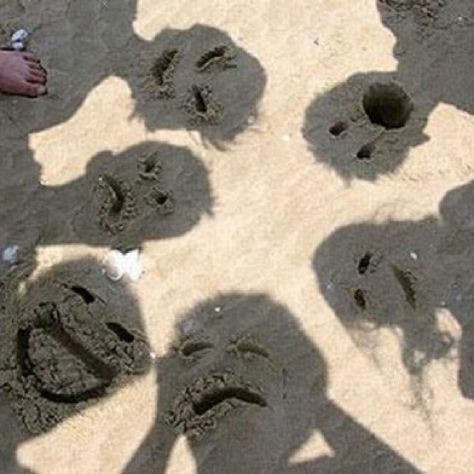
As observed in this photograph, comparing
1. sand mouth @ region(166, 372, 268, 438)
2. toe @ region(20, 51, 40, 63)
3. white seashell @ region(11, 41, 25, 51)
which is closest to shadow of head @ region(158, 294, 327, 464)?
sand mouth @ region(166, 372, 268, 438)

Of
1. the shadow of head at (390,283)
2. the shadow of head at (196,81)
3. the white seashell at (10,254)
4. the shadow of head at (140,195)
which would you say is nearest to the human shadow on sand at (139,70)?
the shadow of head at (196,81)

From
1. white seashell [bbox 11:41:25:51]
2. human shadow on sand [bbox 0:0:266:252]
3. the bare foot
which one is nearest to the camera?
human shadow on sand [bbox 0:0:266:252]

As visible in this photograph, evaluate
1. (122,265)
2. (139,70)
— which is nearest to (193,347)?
(122,265)

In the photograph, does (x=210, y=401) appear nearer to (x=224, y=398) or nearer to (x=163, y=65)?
(x=224, y=398)

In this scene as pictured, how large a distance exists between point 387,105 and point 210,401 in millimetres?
1344

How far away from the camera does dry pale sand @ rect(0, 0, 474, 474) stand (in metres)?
2.63

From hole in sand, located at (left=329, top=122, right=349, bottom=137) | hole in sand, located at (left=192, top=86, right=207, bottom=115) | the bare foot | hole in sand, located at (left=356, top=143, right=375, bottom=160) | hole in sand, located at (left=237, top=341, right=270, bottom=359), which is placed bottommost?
hole in sand, located at (left=237, top=341, right=270, bottom=359)

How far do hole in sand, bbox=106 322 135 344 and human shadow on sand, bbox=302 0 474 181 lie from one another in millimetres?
936

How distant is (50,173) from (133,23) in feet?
2.56

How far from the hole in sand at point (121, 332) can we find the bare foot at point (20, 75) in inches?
42.6

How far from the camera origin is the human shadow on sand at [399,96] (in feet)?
10.4

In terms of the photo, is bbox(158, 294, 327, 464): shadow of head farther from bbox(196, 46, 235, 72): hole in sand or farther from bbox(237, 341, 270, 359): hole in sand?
bbox(196, 46, 235, 72): hole in sand

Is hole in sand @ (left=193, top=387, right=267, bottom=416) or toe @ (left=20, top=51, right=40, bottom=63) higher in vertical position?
toe @ (left=20, top=51, right=40, bottom=63)

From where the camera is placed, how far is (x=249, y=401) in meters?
2.67
